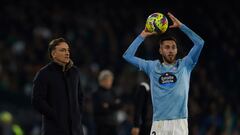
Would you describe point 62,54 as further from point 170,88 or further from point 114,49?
point 114,49

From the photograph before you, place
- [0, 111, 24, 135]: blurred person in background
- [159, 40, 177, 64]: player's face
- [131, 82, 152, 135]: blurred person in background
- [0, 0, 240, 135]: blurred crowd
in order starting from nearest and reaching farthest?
[159, 40, 177, 64]: player's face, [131, 82, 152, 135]: blurred person in background, [0, 111, 24, 135]: blurred person in background, [0, 0, 240, 135]: blurred crowd

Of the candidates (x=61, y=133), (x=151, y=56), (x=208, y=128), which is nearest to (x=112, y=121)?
(x=61, y=133)

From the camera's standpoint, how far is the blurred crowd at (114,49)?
18078 mm

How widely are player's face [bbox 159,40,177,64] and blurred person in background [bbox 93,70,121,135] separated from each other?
4087 millimetres

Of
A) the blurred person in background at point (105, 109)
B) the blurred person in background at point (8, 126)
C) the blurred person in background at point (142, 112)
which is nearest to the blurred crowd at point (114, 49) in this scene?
the blurred person in background at point (8, 126)

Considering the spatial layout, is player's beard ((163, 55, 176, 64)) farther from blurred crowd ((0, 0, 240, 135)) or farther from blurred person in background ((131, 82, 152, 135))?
blurred crowd ((0, 0, 240, 135))

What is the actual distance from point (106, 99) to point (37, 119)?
3.41 m

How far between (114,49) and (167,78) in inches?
437

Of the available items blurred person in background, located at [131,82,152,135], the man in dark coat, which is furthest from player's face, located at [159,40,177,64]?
blurred person in background, located at [131,82,152,135]

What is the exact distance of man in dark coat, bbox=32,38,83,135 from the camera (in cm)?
941

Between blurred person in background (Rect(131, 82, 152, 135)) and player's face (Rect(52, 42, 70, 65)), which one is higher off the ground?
player's face (Rect(52, 42, 70, 65))

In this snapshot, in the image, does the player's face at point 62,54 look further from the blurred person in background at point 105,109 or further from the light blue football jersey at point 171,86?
the blurred person in background at point 105,109

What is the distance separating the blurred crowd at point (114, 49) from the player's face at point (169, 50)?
6273 mm

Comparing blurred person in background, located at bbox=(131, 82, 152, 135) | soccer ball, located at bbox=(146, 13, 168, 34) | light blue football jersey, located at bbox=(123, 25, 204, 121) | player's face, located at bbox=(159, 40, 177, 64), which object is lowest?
blurred person in background, located at bbox=(131, 82, 152, 135)
